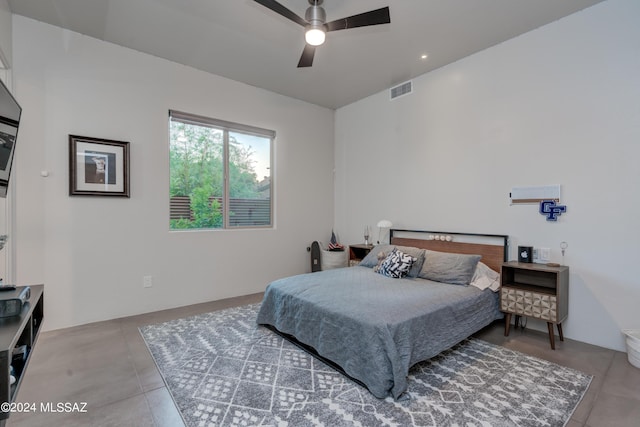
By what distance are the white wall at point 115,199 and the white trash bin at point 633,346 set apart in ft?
12.5

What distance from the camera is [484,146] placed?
134 inches

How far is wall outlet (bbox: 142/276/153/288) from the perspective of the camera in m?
3.48

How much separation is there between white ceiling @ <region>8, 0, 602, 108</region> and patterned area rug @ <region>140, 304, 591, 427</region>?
296 centimetres

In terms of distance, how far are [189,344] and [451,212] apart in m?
3.16

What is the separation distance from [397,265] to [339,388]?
1557mm

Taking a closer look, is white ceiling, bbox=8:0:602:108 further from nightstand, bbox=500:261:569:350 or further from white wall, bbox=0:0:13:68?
nightstand, bbox=500:261:569:350

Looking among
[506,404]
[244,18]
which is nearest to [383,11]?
[244,18]

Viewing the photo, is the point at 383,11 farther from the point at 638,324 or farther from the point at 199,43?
the point at 638,324

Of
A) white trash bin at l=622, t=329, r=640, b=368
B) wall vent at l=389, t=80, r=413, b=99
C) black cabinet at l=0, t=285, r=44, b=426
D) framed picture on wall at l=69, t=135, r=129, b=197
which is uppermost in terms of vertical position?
wall vent at l=389, t=80, r=413, b=99

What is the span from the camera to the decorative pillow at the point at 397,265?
325 cm

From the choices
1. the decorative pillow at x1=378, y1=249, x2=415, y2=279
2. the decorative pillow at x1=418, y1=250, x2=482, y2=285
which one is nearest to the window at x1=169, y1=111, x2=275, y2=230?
the decorative pillow at x1=378, y1=249, x2=415, y2=279

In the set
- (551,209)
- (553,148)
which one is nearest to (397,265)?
(551,209)

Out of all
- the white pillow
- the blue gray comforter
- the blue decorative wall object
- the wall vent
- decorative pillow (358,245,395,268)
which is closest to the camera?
the blue gray comforter

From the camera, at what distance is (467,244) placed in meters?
3.51
